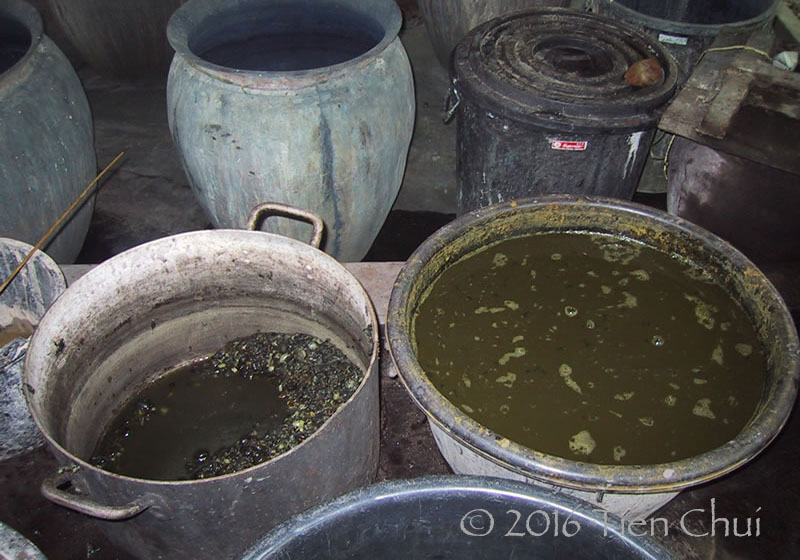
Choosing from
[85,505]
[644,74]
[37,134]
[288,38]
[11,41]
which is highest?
[644,74]

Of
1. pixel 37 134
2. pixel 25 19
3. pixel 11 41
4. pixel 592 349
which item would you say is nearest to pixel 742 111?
pixel 592 349

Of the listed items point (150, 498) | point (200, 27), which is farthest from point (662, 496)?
point (200, 27)

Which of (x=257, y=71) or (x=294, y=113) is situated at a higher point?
(x=257, y=71)

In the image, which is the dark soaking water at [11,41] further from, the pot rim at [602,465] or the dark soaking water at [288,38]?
the pot rim at [602,465]

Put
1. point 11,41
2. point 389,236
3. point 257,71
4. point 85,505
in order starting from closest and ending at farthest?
point 85,505 → point 257,71 → point 11,41 → point 389,236

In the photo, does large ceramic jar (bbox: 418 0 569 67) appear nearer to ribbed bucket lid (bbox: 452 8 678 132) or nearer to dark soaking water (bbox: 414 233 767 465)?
ribbed bucket lid (bbox: 452 8 678 132)

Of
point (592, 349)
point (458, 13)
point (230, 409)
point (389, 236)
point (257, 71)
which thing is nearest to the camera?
point (592, 349)

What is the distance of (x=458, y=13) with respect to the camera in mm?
4082

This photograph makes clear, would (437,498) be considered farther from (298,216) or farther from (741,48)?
(741,48)

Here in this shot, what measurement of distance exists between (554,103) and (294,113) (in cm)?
100

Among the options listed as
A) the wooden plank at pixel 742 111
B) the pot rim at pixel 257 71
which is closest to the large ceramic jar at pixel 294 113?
the pot rim at pixel 257 71

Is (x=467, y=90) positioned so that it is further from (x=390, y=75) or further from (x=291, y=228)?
(x=291, y=228)

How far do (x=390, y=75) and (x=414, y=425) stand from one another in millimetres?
1427

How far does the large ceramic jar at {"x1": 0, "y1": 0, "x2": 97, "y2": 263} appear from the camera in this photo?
246cm
